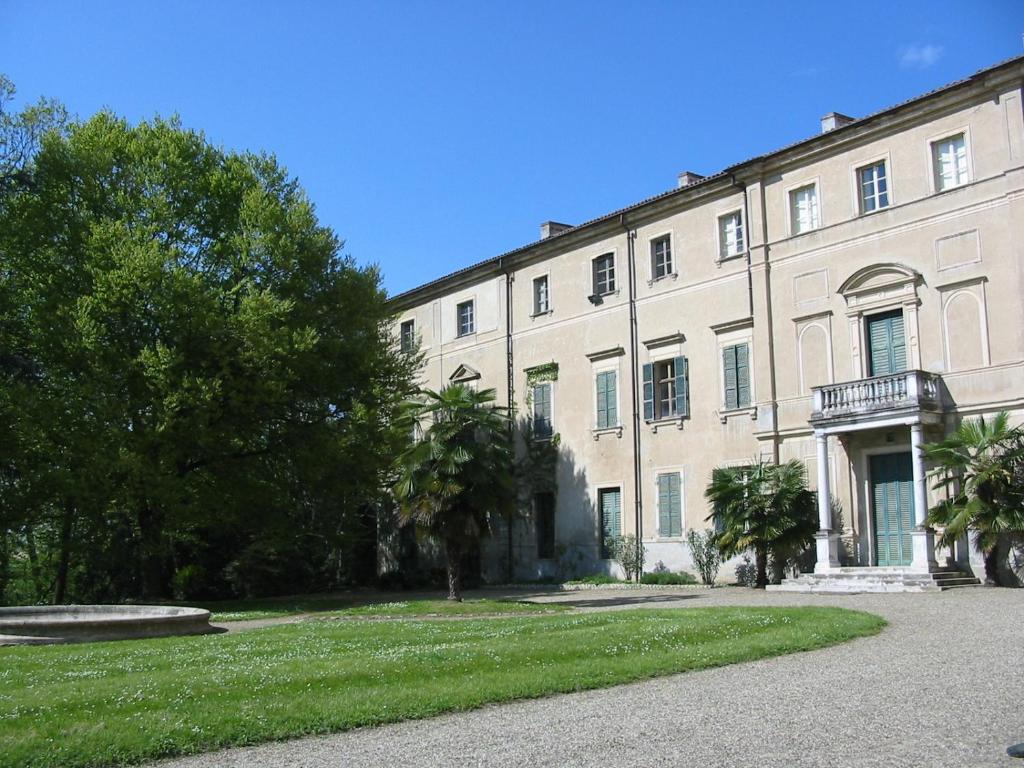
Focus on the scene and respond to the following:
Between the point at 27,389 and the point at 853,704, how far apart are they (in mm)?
19625

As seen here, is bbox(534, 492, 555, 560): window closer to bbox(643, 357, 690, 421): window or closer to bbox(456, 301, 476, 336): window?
bbox(643, 357, 690, 421): window

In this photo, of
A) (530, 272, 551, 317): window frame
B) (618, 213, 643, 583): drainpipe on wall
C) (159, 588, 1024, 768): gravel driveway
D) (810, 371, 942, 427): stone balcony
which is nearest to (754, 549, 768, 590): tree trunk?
(810, 371, 942, 427): stone balcony

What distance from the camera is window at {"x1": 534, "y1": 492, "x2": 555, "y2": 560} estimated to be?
32706 mm

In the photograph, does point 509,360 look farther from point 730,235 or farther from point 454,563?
point 454,563

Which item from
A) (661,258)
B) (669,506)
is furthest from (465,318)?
(669,506)

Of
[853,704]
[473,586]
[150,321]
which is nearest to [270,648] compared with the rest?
[853,704]

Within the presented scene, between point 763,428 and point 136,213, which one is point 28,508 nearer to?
point 136,213

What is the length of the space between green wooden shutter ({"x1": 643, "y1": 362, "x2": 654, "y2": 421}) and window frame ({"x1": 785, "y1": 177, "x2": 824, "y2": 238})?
5.89 m

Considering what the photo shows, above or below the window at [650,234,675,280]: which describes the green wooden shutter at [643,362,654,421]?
below

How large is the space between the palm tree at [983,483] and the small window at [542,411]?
14.0m

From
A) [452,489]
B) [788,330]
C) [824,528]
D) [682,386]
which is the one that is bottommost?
[824,528]

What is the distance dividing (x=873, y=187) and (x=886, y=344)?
13.2 feet

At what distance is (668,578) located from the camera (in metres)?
27.9

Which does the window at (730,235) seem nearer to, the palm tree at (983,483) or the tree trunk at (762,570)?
the tree trunk at (762,570)
